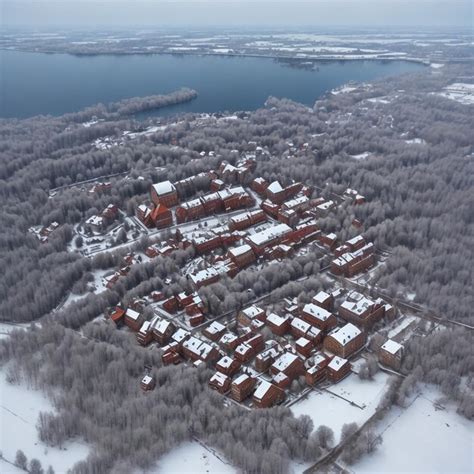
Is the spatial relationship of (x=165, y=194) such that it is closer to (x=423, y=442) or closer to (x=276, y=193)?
(x=276, y=193)

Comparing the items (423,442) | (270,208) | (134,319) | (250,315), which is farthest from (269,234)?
(423,442)

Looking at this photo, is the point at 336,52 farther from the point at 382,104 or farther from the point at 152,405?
the point at 152,405

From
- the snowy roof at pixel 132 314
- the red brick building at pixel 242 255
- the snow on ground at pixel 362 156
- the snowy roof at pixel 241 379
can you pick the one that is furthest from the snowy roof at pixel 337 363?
the snow on ground at pixel 362 156

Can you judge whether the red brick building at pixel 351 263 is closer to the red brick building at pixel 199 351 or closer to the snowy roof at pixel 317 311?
Answer: the snowy roof at pixel 317 311

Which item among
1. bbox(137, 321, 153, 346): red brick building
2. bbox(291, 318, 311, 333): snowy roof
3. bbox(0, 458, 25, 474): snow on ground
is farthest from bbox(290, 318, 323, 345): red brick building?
bbox(0, 458, 25, 474): snow on ground

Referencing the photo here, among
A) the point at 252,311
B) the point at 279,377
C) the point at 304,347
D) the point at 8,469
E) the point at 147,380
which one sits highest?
the point at 252,311

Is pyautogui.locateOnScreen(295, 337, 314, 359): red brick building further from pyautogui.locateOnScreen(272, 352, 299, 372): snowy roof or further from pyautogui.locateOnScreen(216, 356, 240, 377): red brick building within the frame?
pyautogui.locateOnScreen(216, 356, 240, 377): red brick building
